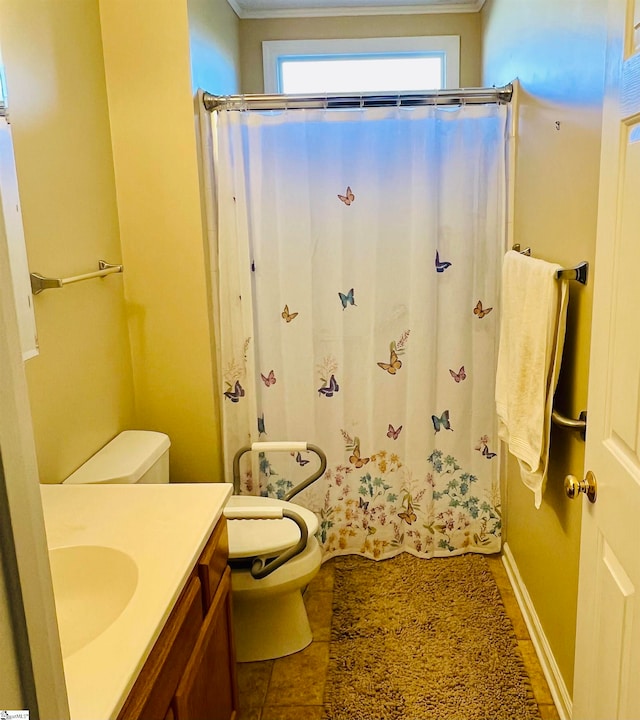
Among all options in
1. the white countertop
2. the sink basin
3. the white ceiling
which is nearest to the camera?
the white countertop

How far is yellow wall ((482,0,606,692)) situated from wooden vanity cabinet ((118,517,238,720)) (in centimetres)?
96

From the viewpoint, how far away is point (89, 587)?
1.41m

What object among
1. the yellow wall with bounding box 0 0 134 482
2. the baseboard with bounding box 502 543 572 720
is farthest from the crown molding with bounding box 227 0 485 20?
the baseboard with bounding box 502 543 572 720

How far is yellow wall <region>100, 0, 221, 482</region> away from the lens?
2230 millimetres

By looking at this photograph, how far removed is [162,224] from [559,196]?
→ 135 cm

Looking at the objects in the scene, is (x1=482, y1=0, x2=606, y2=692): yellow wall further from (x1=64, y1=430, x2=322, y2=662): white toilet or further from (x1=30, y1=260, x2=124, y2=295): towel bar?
(x1=30, y1=260, x2=124, y2=295): towel bar

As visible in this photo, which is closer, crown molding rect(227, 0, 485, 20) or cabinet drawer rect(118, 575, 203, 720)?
cabinet drawer rect(118, 575, 203, 720)

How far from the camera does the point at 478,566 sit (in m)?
2.71

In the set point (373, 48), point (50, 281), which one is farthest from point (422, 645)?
point (373, 48)

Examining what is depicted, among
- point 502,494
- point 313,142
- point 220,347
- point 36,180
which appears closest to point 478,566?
point 502,494

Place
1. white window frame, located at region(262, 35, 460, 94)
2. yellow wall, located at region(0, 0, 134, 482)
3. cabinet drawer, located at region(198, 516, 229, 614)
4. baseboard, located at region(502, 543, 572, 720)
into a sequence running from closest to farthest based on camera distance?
cabinet drawer, located at region(198, 516, 229, 614) < yellow wall, located at region(0, 0, 134, 482) < baseboard, located at region(502, 543, 572, 720) < white window frame, located at region(262, 35, 460, 94)

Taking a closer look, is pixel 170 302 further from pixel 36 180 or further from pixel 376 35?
pixel 376 35

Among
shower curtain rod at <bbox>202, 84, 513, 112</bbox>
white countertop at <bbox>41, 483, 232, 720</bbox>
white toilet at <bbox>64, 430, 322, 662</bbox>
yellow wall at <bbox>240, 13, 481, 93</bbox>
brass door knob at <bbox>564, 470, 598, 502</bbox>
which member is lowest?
white toilet at <bbox>64, 430, 322, 662</bbox>

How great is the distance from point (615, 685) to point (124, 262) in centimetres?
199
